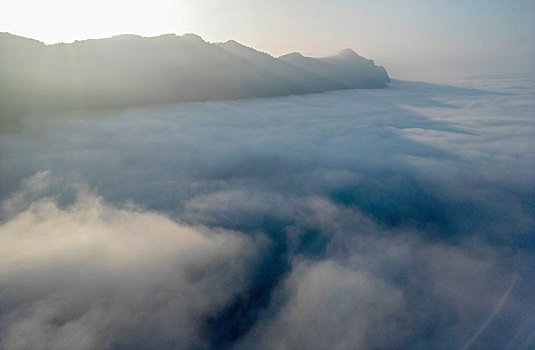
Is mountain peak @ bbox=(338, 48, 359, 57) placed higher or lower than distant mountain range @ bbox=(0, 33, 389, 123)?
higher

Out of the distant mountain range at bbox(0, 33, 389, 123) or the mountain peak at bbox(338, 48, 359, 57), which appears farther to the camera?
the mountain peak at bbox(338, 48, 359, 57)

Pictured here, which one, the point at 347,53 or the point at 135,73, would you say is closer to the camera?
the point at 135,73

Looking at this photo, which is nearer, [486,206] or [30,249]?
[30,249]

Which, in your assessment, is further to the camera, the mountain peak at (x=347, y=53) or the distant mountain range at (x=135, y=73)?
the mountain peak at (x=347, y=53)

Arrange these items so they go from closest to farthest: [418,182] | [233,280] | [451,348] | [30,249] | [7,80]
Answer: [451,348]
[233,280]
[30,249]
[418,182]
[7,80]

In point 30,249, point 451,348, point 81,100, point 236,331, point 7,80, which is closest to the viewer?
point 451,348

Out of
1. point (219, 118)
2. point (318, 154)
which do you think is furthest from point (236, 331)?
point (219, 118)

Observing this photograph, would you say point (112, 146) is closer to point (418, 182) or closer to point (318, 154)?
point (318, 154)

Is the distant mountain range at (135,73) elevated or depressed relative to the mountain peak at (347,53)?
depressed
